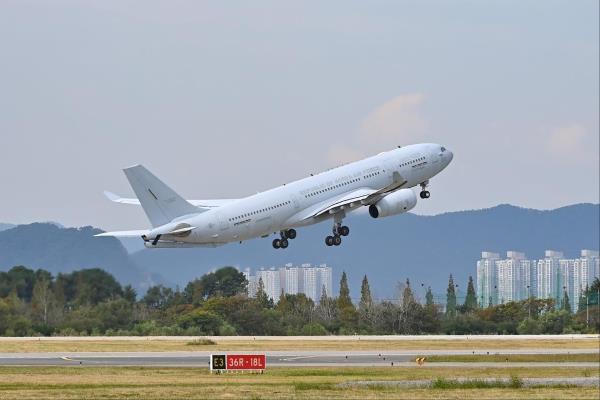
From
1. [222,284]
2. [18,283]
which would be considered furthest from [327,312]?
[18,283]

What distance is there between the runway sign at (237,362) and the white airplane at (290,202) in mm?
10956

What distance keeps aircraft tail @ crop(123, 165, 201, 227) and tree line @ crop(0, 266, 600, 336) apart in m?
40.2

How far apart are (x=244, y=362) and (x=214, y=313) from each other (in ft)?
177

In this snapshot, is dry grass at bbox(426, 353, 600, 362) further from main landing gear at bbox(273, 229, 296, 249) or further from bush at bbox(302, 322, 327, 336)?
bush at bbox(302, 322, 327, 336)

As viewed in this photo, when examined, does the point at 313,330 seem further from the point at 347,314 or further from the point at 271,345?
the point at 271,345

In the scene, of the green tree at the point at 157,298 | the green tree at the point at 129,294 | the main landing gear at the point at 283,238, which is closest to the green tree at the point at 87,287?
the green tree at the point at 129,294

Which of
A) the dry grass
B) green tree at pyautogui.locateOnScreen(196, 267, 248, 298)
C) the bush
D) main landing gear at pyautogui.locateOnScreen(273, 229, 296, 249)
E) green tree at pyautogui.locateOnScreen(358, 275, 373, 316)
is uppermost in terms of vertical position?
main landing gear at pyautogui.locateOnScreen(273, 229, 296, 249)

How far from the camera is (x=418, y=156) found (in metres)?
110

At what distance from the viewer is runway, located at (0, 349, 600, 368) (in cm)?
9438

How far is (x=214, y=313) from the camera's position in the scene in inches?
5541

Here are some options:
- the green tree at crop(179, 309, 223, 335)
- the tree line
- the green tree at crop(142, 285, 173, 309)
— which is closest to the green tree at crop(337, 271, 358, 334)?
the tree line

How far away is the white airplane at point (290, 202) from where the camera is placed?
3725 inches

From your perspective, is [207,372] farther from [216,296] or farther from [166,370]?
[216,296]

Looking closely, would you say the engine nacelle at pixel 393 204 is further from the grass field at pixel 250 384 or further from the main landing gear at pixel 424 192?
the grass field at pixel 250 384
